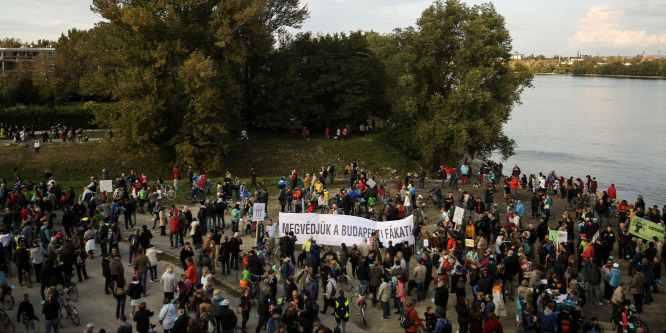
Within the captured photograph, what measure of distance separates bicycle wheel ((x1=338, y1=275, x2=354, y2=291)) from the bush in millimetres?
44676

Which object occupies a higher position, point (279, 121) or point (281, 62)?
point (281, 62)

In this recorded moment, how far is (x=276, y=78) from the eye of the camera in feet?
184

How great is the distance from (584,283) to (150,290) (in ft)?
51.2

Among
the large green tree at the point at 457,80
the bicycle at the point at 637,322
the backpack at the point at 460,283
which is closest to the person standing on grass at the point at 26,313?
the backpack at the point at 460,283

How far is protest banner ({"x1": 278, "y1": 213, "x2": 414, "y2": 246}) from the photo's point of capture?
68.0ft

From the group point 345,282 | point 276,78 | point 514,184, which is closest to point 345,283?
point 345,282

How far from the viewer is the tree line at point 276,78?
43.0 meters

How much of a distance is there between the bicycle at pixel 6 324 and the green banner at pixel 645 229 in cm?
2305

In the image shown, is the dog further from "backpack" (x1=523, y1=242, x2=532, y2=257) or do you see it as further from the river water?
the river water

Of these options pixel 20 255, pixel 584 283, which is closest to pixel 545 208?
pixel 584 283

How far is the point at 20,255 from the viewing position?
17875 millimetres

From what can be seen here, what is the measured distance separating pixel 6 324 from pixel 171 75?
32.1 metres

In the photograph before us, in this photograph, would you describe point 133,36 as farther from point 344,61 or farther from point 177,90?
point 344,61

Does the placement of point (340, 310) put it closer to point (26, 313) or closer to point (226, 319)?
point (226, 319)
